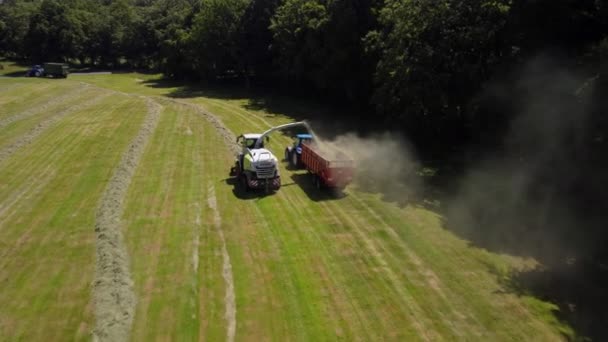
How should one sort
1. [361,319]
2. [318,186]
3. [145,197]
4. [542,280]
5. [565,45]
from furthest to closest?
[318,186], [145,197], [565,45], [542,280], [361,319]

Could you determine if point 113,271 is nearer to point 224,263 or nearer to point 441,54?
point 224,263

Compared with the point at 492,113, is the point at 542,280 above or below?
below

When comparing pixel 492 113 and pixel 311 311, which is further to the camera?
pixel 492 113

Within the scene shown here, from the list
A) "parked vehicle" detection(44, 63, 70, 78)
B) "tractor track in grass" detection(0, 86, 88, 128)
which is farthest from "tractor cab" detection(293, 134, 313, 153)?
"parked vehicle" detection(44, 63, 70, 78)

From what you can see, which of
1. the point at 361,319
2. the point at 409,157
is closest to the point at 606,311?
the point at 361,319

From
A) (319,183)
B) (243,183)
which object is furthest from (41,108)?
(319,183)

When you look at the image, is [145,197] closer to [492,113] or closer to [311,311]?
[311,311]
